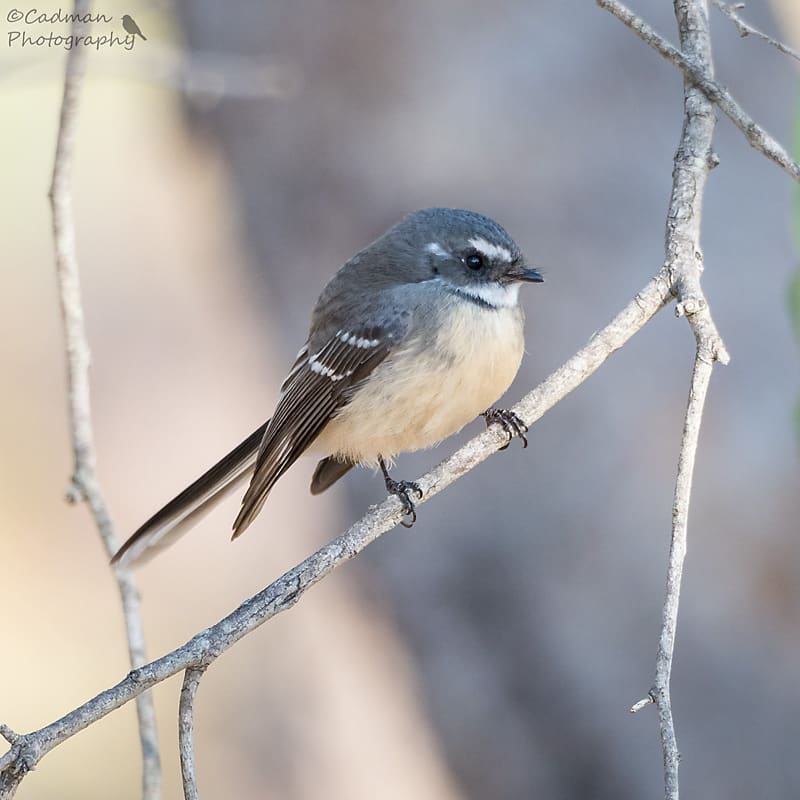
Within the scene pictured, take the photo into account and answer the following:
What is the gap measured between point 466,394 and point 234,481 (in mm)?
921

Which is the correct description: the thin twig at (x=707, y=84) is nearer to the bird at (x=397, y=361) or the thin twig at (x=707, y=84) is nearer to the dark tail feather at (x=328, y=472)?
the bird at (x=397, y=361)

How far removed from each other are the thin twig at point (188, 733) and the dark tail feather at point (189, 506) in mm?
1161

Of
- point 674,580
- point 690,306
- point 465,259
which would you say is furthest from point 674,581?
point 465,259

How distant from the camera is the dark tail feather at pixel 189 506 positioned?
3568 millimetres

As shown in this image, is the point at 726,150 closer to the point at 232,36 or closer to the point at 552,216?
the point at 552,216

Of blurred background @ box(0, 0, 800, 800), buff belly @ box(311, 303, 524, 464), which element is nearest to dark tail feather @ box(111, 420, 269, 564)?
buff belly @ box(311, 303, 524, 464)

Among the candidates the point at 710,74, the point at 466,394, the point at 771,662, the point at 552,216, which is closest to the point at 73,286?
the point at 466,394

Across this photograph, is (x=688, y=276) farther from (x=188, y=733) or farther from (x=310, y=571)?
(x=188, y=733)

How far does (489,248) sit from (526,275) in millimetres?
153

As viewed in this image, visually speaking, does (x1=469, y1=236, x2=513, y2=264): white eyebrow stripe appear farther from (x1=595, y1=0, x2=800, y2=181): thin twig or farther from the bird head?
(x1=595, y1=0, x2=800, y2=181): thin twig

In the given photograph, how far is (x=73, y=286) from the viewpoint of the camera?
11.4 feet

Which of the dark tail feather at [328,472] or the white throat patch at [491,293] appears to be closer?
the white throat patch at [491,293]

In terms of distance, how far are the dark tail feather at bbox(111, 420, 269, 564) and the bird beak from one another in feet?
3.45

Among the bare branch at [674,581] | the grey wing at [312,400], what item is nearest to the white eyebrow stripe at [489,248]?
the grey wing at [312,400]
